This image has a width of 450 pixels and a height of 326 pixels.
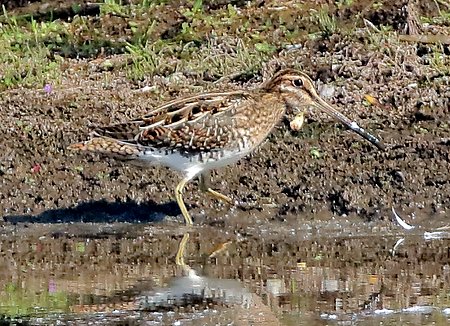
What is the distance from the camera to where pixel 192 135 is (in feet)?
24.1

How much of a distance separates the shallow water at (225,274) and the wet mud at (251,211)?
0.01 meters

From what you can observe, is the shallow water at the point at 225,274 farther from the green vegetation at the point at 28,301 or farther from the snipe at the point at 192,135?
the snipe at the point at 192,135

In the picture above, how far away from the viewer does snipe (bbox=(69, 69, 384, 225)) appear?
7.34m

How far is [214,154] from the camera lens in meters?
7.34

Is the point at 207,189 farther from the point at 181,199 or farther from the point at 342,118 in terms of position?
the point at 342,118

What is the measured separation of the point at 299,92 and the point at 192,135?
0.80 m

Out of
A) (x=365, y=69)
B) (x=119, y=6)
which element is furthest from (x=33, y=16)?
(x=365, y=69)

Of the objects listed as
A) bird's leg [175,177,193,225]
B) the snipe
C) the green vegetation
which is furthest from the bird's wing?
the green vegetation

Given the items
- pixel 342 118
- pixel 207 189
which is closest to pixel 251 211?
pixel 207 189

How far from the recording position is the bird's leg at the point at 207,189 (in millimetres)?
7523

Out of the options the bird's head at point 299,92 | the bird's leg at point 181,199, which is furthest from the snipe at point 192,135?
the bird's head at point 299,92

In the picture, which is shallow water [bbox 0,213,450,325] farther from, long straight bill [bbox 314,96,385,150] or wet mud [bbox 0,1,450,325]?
long straight bill [bbox 314,96,385,150]

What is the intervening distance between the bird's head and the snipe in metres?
0.17

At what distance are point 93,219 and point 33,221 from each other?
35 cm
